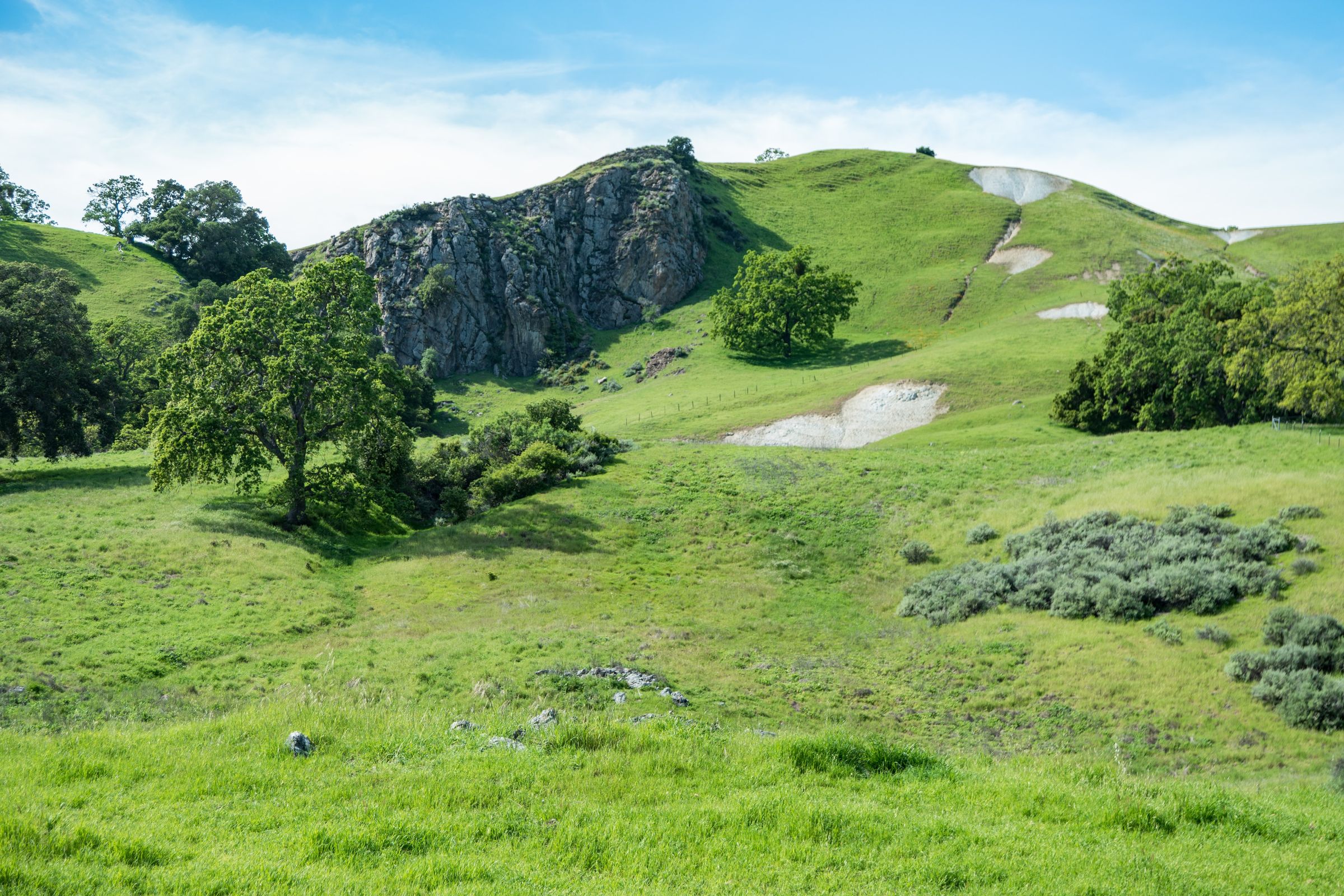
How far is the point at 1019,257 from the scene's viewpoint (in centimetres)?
11762

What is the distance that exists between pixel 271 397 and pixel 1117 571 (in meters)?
37.3

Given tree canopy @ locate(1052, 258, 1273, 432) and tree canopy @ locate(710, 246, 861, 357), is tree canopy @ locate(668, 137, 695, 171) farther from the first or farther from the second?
tree canopy @ locate(1052, 258, 1273, 432)

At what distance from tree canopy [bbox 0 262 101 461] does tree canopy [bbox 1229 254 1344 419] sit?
67211 mm

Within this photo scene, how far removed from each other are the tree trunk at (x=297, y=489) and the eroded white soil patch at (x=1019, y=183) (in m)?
136

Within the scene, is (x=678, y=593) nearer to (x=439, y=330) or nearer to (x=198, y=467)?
(x=198, y=467)

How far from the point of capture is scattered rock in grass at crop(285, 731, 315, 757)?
9711 mm

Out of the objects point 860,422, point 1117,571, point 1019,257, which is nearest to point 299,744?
point 1117,571

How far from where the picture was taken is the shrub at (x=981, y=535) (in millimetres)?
34000

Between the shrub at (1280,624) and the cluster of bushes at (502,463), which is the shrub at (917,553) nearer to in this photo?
the shrub at (1280,624)

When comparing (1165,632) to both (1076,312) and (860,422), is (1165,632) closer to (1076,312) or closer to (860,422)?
(860,422)

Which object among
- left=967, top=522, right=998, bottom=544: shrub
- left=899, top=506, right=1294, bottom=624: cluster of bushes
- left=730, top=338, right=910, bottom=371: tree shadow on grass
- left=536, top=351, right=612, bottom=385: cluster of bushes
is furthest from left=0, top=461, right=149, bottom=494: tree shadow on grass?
left=730, top=338, right=910, bottom=371: tree shadow on grass

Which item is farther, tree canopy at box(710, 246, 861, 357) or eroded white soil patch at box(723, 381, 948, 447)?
tree canopy at box(710, 246, 861, 357)

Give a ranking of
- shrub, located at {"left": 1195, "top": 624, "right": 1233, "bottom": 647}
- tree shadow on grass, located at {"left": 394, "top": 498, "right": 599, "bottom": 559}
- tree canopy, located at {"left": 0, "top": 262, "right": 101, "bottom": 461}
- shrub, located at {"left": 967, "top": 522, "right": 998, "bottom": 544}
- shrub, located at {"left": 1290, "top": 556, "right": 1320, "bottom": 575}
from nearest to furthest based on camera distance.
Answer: shrub, located at {"left": 1195, "top": 624, "right": 1233, "bottom": 647}, shrub, located at {"left": 1290, "top": 556, "right": 1320, "bottom": 575}, shrub, located at {"left": 967, "top": 522, "right": 998, "bottom": 544}, tree shadow on grass, located at {"left": 394, "top": 498, "right": 599, "bottom": 559}, tree canopy, located at {"left": 0, "top": 262, "right": 101, "bottom": 461}

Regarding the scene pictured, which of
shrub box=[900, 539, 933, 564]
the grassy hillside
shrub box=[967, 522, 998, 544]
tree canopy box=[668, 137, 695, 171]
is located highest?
tree canopy box=[668, 137, 695, 171]
